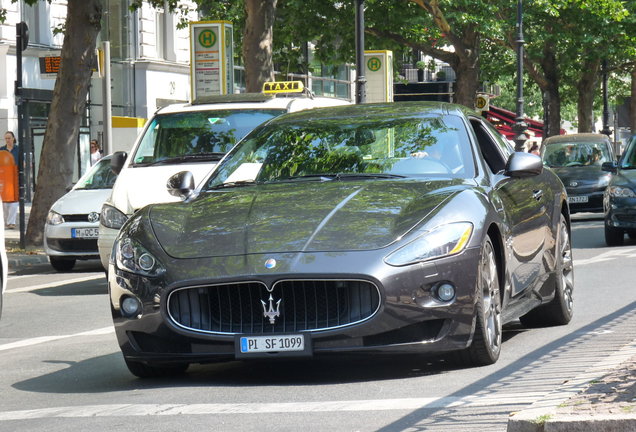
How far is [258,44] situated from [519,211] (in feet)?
68.8

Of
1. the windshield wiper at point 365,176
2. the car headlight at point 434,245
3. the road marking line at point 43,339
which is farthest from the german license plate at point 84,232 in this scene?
the car headlight at point 434,245

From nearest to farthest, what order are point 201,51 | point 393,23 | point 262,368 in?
point 262,368, point 201,51, point 393,23

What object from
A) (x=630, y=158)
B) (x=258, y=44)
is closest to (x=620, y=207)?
(x=630, y=158)

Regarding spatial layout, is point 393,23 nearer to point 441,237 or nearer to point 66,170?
point 66,170

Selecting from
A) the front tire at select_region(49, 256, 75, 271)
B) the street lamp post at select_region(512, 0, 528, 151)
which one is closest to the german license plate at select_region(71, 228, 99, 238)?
the front tire at select_region(49, 256, 75, 271)

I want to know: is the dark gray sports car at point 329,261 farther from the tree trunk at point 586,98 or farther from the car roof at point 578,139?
the tree trunk at point 586,98

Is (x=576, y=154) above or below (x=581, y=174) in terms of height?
above

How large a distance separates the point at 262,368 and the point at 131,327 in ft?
3.06

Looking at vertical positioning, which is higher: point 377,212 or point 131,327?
point 377,212

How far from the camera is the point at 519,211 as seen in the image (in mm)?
9016

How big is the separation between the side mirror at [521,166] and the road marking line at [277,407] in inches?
88.0

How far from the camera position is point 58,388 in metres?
7.84

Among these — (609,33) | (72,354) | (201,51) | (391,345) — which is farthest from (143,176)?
(609,33)

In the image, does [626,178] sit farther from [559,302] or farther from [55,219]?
[559,302]
